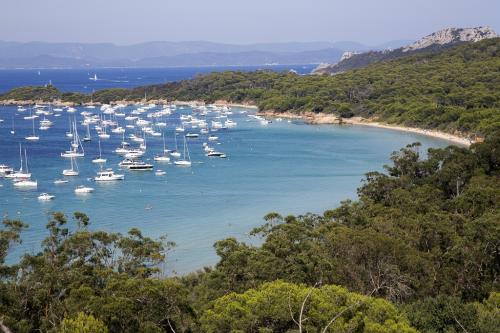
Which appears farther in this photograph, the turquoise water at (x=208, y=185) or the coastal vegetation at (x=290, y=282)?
the turquoise water at (x=208, y=185)

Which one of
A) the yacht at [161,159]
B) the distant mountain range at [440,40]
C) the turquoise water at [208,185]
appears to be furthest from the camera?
the distant mountain range at [440,40]

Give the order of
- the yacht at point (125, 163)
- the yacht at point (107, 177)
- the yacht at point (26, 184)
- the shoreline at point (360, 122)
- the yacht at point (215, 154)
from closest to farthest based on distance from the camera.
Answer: the yacht at point (26, 184) < the yacht at point (107, 177) < the yacht at point (125, 163) < the yacht at point (215, 154) < the shoreline at point (360, 122)

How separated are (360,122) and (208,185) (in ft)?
140

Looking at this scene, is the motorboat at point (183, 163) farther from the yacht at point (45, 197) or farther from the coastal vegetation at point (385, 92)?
the coastal vegetation at point (385, 92)

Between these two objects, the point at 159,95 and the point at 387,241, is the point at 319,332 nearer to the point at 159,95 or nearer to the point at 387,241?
the point at 387,241

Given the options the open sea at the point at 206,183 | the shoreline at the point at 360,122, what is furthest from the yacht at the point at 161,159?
the shoreline at the point at 360,122

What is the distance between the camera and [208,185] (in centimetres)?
4553

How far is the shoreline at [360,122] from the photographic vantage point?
63.1m

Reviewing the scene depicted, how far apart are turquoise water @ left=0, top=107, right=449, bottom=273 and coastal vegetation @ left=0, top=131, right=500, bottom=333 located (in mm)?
8411

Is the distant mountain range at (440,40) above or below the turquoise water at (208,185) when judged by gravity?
above

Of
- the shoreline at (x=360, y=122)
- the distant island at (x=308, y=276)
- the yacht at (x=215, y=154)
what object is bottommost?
the yacht at (x=215, y=154)

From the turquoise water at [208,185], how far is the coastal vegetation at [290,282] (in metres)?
8.41

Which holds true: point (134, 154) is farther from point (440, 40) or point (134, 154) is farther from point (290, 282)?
point (440, 40)

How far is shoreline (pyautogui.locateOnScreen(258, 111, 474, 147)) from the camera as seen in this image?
6315 centimetres
